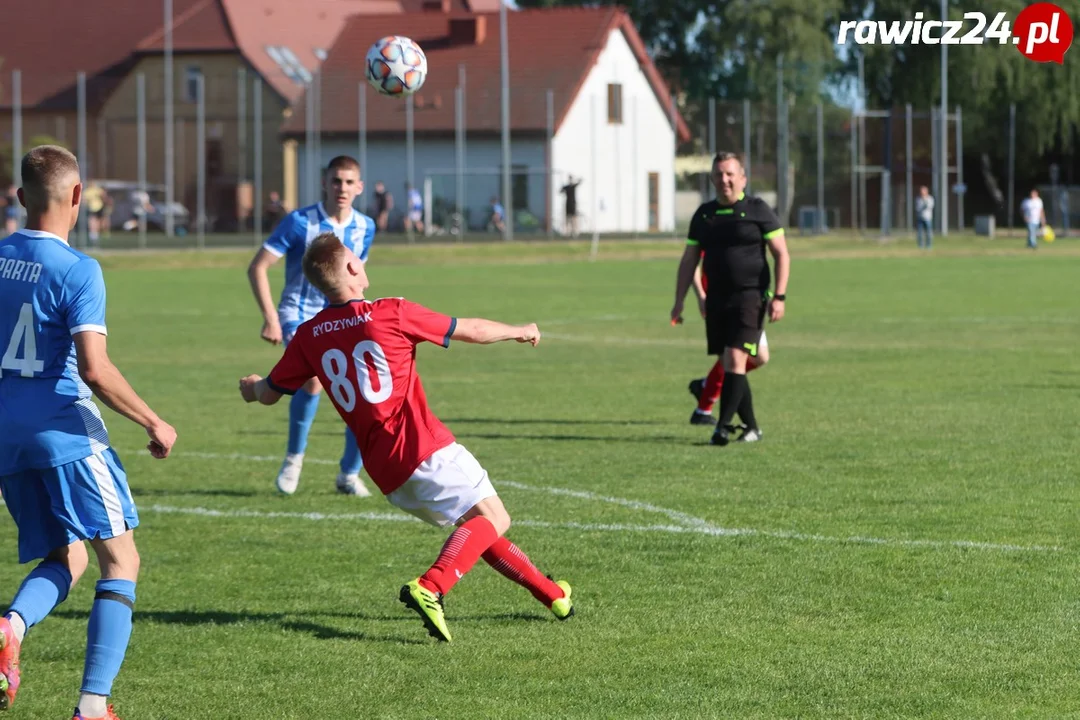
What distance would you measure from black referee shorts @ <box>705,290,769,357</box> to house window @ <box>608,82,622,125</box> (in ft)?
160

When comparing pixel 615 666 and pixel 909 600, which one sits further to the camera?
pixel 909 600

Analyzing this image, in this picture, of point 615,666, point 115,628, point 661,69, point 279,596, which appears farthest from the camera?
point 661,69

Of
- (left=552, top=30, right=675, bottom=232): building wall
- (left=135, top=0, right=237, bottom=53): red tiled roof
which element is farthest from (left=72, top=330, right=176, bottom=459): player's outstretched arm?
(left=135, top=0, right=237, bottom=53): red tiled roof

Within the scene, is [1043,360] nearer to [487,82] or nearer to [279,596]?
[279,596]

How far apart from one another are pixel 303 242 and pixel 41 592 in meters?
4.95

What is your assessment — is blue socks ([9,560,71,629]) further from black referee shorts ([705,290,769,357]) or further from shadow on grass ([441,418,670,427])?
shadow on grass ([441,418,670,427])

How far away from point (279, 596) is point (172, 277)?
31.9 metres

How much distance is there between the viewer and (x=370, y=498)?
33.4ft

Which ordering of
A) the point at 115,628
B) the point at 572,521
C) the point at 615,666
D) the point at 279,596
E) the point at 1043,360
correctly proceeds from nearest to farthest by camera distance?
the point at 115,628, the point at 615,666, the point at 279,596, the point at 572,521, the point at 1043,360

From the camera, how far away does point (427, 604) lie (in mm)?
6301

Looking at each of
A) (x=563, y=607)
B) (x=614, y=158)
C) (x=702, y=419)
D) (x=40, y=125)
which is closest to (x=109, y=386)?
(x=563, y=607)

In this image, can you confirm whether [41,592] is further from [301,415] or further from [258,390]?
[301,415]

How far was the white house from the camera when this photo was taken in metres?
57.6

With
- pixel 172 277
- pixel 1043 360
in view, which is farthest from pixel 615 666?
pixel 172 277
